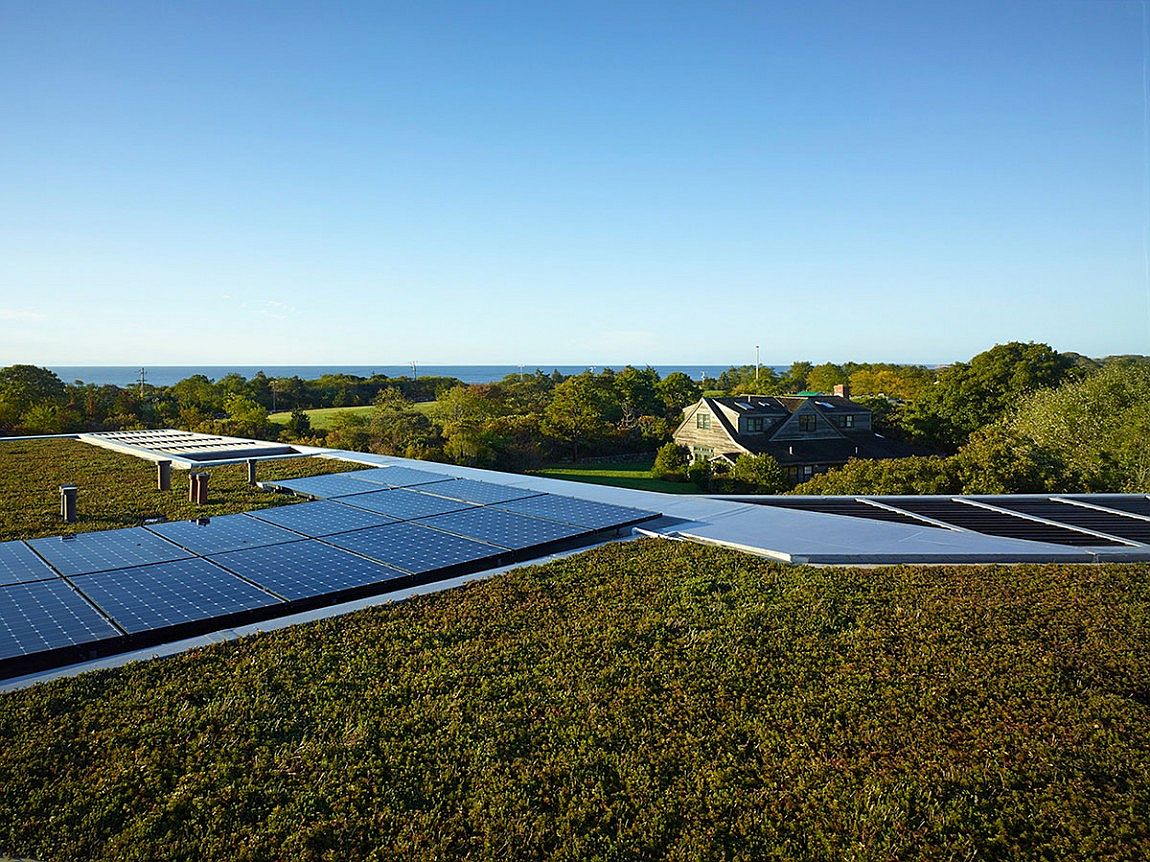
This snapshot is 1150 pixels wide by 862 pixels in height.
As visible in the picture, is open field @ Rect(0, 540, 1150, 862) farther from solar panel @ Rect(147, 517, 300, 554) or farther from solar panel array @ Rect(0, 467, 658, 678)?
solar panel @ Rect(147, 517, 300, 554)

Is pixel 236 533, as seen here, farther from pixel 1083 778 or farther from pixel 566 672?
pixel 1083 778

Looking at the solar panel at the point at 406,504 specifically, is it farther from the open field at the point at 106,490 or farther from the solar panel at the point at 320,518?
the open field at the point at 106,490

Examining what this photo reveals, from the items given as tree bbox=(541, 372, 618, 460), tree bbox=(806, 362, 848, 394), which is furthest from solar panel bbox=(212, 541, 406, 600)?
tree bbox=(806, 362, 848, 394)

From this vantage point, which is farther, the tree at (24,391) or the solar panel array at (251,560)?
the tree at (24,391)

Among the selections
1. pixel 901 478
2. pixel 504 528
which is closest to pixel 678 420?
pixel 901 478

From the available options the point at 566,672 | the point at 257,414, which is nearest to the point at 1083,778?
the point at 566,672

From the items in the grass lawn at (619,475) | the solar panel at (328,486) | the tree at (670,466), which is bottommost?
the grass lawn at (619,475)

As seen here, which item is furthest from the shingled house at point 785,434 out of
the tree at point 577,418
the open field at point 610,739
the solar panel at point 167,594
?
the solar panel at point 167,594

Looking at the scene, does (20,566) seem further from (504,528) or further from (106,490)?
(106,490)
